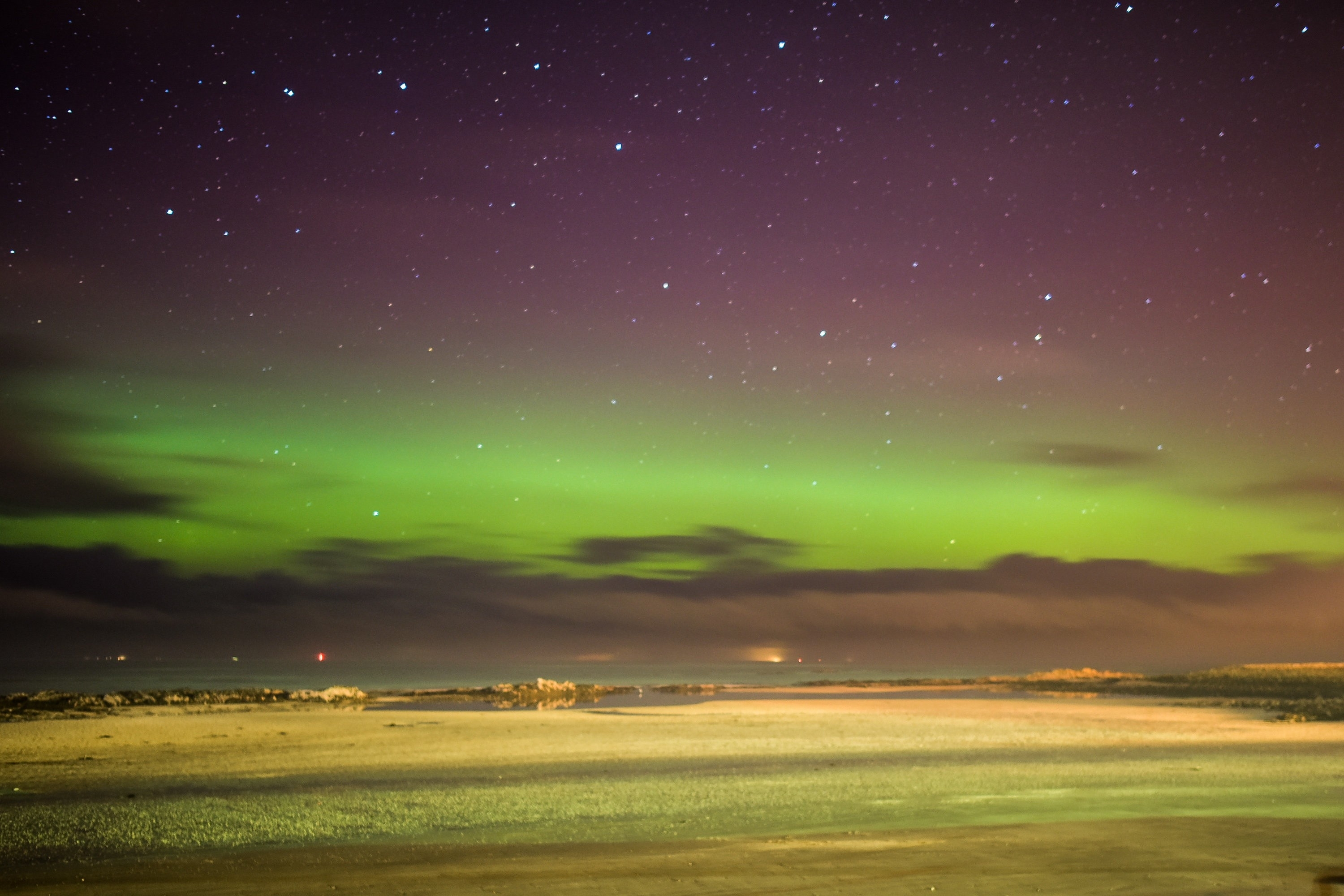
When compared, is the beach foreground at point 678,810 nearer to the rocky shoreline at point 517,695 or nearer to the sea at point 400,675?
the rocky shoreline at point 517,695

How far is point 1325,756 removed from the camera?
26844 millimetres

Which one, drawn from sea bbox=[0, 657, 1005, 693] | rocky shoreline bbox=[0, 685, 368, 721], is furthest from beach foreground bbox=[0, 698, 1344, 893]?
sea bbox=[0, 657, 1005, 693]

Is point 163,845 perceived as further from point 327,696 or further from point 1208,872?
point 327,696

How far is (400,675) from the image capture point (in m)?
125

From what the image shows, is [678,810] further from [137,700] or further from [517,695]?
[137,700]

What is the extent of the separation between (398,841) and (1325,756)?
80.6 feet

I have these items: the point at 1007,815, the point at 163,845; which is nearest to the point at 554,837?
the point at 163,845

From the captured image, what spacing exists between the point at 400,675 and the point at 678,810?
113660 millimetres

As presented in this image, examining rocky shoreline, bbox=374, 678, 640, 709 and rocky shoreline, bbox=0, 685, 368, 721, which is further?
rocky shoreline, bbox=374, 678, 640, 709

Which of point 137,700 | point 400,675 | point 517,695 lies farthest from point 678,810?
point 400,675

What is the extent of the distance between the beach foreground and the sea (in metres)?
54.3

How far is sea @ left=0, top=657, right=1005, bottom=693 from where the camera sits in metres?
91.3

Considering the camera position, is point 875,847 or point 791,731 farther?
point 791,731

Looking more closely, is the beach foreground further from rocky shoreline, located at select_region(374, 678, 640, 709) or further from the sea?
the sea
